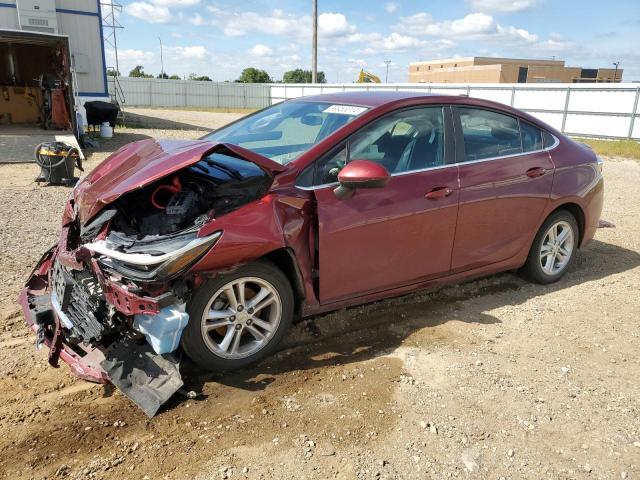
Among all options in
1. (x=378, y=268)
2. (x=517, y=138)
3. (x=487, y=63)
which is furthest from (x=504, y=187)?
(x=487, y=63)

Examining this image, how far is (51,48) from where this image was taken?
17750mm

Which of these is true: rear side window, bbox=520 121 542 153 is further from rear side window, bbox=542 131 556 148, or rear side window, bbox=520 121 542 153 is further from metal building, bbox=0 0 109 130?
metal building, bbox=0 0 109 130

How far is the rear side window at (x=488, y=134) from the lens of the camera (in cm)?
429

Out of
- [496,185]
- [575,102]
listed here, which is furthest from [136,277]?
[575,102]

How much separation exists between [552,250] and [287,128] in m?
2.87

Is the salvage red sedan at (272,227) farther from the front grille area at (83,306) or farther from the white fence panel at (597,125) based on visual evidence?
the white fence panel at (597,125)

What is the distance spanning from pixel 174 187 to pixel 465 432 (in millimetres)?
2342

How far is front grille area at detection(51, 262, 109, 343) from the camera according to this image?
3.03m

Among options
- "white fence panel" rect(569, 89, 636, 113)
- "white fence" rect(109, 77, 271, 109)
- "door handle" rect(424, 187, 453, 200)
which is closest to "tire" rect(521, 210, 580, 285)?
"door handle" rect(424, 187, 453, 200)

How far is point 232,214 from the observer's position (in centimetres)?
319

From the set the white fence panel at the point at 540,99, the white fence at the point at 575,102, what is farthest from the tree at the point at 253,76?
the white fence panel at the point at 540,99

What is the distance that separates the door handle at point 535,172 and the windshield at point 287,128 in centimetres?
173

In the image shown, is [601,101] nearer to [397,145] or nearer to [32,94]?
[397,145]

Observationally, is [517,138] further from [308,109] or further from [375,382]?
[375,382]
